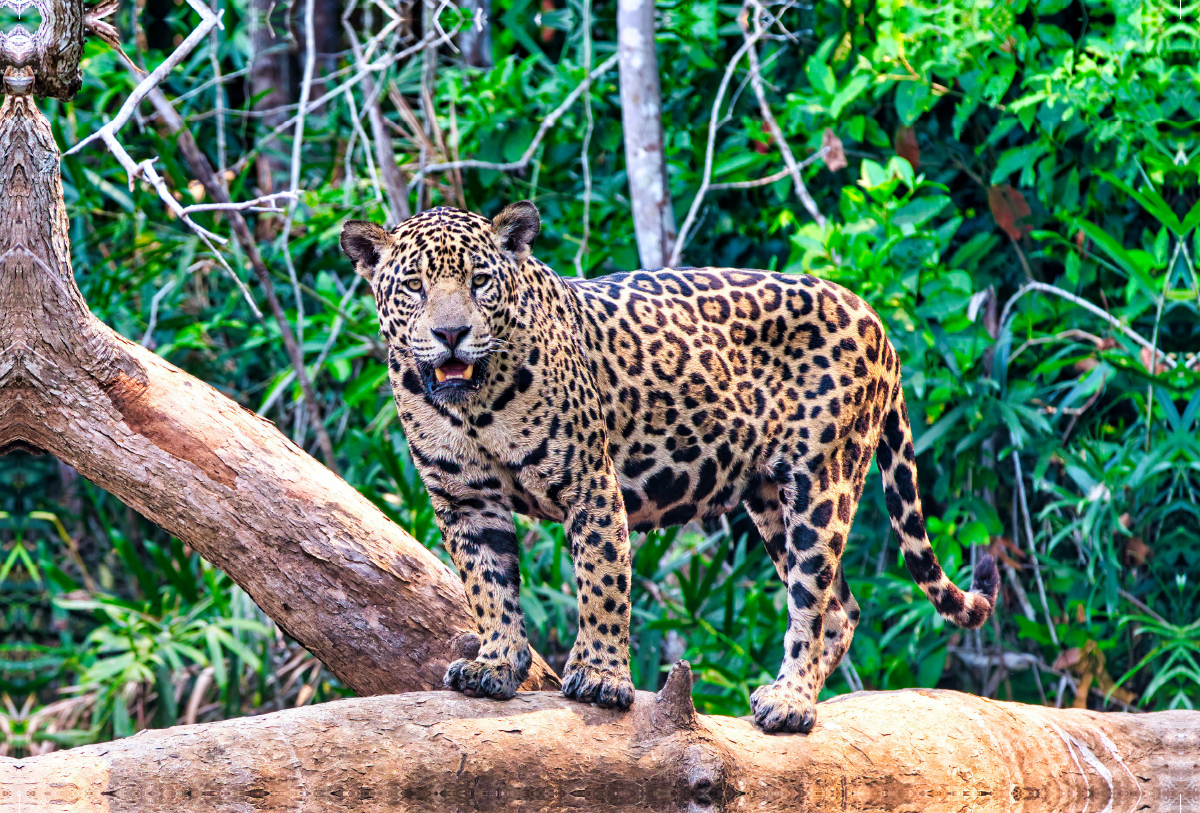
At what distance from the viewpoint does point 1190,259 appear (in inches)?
266

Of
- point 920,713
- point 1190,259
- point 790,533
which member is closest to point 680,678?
point 790,533

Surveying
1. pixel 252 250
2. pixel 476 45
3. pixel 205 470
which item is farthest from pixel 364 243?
pixel 476 45

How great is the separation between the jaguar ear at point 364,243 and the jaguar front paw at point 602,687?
1.60 meters

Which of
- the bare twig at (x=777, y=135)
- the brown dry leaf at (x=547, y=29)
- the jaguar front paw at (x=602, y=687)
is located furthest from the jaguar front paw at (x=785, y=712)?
the brown dry leaf at (x=547, y=29)

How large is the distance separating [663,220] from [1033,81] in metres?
2.25

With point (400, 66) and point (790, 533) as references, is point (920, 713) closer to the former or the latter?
point (790, 533)

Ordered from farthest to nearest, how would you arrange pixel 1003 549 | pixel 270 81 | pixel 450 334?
pixel 270 81, pixel 1003 549, pixel 450 334

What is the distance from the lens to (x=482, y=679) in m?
4.31

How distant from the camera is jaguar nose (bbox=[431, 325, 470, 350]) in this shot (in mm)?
3914

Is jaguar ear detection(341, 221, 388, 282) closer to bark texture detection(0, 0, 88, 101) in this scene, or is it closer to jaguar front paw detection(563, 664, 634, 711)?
bark texture detection(0, 0, 88, 101)

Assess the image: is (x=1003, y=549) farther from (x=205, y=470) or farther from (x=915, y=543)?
(x=205, y=470)

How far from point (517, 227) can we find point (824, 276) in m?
3.10

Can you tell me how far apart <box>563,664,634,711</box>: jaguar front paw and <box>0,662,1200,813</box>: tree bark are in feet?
0.14

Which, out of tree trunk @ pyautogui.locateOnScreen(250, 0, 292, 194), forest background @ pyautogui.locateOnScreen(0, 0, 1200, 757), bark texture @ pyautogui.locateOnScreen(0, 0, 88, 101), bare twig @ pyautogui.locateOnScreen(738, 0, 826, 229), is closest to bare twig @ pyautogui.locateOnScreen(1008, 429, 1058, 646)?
forest background @ pyautogui.locateOnScreen(0, 0, 1200, 757)
